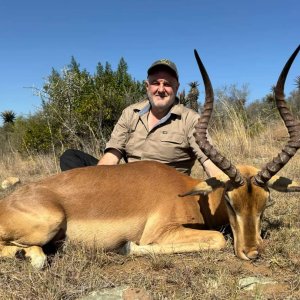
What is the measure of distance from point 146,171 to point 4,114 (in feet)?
89.0

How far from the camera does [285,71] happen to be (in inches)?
145

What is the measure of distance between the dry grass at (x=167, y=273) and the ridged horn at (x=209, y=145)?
27.7 inches

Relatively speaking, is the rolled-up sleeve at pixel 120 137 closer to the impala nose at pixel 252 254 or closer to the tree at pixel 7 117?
the impala nose at pixel 252 254

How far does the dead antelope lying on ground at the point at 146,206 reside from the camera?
3.78m

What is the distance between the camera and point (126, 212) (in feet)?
13.8

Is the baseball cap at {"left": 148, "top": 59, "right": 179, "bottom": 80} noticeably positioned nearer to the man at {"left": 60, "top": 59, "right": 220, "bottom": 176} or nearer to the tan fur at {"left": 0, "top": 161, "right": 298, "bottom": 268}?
the man at {"left": 60, "top": 59, "right": 220, "bottom": 176}

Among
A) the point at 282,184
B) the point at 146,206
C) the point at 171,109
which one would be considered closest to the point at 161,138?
the point at 171,109

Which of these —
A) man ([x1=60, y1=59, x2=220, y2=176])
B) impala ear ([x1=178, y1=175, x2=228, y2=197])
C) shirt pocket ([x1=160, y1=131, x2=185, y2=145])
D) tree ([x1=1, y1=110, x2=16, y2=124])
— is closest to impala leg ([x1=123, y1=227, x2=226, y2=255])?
impala ear ([x1=178, y1=175, x2=228, y2=197])

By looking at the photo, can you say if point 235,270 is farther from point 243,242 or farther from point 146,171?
point 146,171

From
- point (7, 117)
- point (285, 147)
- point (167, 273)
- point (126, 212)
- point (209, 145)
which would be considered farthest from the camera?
point (7, 117)

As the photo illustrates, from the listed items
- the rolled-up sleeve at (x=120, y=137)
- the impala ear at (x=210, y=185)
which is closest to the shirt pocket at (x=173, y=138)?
the rolled-up sleeve at (x=120, y=137)

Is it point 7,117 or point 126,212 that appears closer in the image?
point 126,212

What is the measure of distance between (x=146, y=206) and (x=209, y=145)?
92 cm

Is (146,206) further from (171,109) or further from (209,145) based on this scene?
(171,109)
